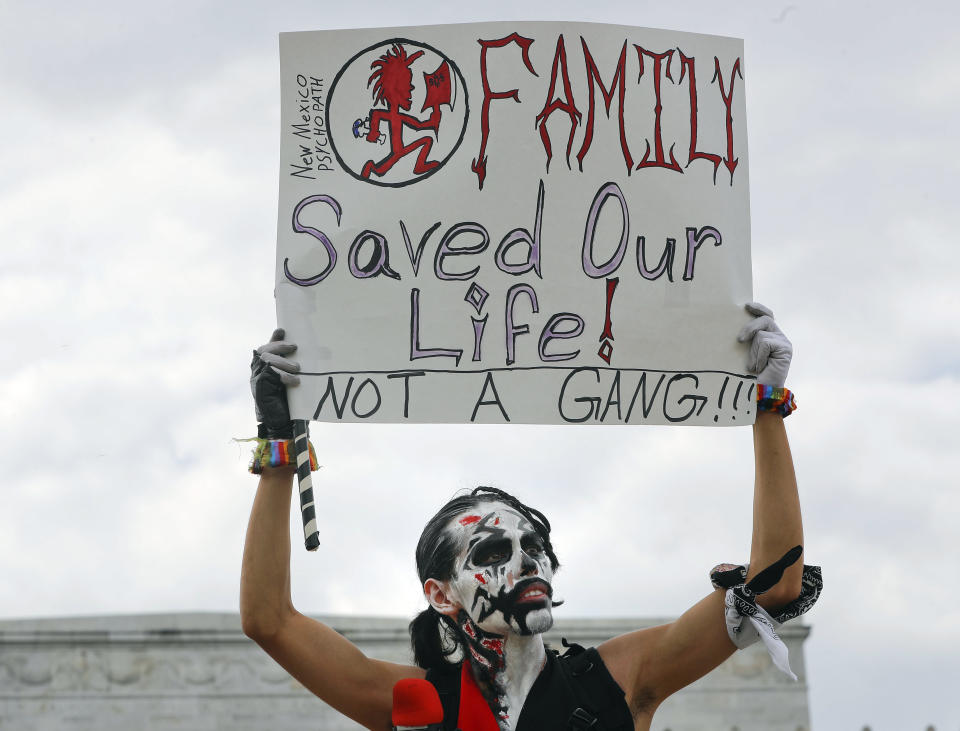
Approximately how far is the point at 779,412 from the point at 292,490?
155 centimetres

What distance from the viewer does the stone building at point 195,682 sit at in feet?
68.8

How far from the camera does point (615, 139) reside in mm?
4496

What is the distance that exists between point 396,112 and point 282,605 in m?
1.64

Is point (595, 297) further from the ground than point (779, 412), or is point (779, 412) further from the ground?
point (595, 297)

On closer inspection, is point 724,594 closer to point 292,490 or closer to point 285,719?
point 292,490

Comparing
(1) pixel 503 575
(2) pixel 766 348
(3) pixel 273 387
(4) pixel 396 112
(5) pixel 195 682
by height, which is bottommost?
(5) pixel 195 682

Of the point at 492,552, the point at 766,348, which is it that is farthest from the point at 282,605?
the point at 766,348

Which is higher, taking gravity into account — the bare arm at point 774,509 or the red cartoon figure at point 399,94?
the red cartoon figure at point 399,94

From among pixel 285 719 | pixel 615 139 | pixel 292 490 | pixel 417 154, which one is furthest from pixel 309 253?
pixel 285 719

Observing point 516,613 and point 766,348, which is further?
point 766,348

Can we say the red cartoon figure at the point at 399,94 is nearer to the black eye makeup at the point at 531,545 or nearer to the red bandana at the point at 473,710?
the black eye makeup at the point at 531,545

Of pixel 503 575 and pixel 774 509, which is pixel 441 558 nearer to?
pixel 503 575

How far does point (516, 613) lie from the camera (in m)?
4.05

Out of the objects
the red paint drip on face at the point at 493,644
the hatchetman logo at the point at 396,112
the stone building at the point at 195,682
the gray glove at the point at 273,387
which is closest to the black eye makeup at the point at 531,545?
the red paint drip on face at the point at 493,644
